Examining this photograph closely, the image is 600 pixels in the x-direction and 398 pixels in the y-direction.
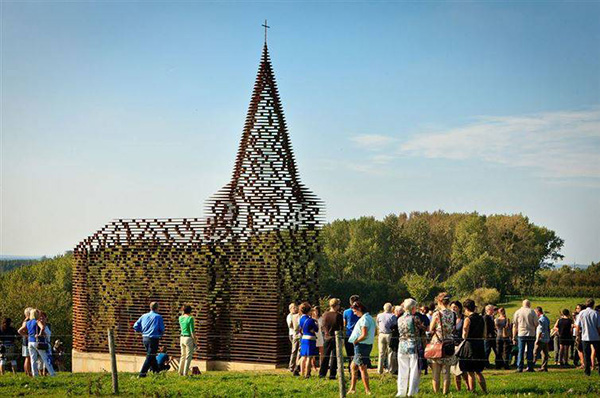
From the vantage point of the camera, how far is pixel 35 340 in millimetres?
19531

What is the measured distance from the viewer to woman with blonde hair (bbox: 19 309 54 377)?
1952 centimetres

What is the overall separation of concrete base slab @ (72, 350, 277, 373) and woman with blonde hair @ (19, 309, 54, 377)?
247 cm

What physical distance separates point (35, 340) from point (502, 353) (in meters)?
11.8

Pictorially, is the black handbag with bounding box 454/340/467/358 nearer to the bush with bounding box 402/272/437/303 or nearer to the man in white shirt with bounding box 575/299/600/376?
the man in white shirt with bounding box 575/299/600/376

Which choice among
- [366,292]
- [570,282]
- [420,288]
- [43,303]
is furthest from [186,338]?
[570,282]

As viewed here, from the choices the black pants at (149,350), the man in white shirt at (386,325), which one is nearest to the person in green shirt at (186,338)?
the black pants at (149,350)

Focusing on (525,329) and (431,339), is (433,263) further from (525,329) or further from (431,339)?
(431,339)

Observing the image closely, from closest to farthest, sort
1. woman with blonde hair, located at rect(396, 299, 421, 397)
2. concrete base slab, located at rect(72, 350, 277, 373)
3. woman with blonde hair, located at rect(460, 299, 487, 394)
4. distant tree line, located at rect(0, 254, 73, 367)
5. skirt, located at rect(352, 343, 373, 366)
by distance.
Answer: woman with blonde hair, located at rect(396, 299, 421, 397)
woman with blonde hair, located at rect(460, 299, 487, 394)
skirt, located at rect(352, 343, 373, 366)
concrete base slab, located at rect(72, 350, 277, 373)
distant tree line, located at rect(0, 254, 73, 367)

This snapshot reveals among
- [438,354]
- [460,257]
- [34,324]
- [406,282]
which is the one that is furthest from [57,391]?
[460,257]

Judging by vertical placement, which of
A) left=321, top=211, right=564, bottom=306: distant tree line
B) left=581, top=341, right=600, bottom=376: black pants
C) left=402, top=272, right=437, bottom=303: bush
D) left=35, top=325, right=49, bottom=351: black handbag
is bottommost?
left=581, top=341, right=600, bottom=376: black pants

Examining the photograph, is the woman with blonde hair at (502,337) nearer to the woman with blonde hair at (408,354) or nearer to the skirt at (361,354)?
the skirt at (361,354)

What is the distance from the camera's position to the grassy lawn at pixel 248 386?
16.2 metres

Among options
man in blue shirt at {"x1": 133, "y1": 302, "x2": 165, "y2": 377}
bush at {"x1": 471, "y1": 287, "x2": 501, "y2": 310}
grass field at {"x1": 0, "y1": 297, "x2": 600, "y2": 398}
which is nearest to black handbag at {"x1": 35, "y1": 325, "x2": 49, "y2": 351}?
grass field at {"x1": 0, "y1": 297, "x2": 600, "y2": 398}

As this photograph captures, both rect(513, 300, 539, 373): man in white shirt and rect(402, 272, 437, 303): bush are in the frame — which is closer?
rect(513, 300, 539, 373): man in white shirt
